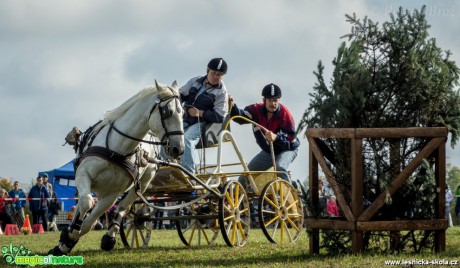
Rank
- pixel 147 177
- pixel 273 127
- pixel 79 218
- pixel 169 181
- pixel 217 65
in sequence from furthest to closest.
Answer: pixel 273 127 → pixel 217 65 → pixel 169 181 → pixel 147 177 → pixel 79 218

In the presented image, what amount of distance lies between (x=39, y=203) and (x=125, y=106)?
15792 mm

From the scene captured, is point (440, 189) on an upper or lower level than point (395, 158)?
lower

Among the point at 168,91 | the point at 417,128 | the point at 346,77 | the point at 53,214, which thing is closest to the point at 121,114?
the point at 168,91

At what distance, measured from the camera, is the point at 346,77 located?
954 centimetres

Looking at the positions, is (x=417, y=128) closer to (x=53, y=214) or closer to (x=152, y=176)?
(x=152, y=176)

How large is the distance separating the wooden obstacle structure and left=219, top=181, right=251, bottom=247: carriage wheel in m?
1.94

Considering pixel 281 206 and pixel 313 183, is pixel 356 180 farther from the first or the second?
pixel 281 206

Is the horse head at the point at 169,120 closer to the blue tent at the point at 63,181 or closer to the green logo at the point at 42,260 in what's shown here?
the green logo at the point at 42,260

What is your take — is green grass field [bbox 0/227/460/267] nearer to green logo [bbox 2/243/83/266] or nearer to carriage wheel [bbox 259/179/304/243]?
green logo [bbox 2/243/83/266]

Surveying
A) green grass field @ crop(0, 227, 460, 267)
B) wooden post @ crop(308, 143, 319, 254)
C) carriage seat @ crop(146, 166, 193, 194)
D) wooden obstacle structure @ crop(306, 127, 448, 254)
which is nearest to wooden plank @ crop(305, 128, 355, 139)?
wooden obstacle structure @ crop(306, 127, 448, 254)

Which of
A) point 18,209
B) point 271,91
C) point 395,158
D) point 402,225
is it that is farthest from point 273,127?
point 18,209

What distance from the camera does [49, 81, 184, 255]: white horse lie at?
1005cm

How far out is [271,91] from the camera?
13.0 meters

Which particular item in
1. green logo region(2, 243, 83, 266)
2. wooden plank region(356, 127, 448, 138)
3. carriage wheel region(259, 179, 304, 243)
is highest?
wooden plank region(356, 127, 448, 138)
